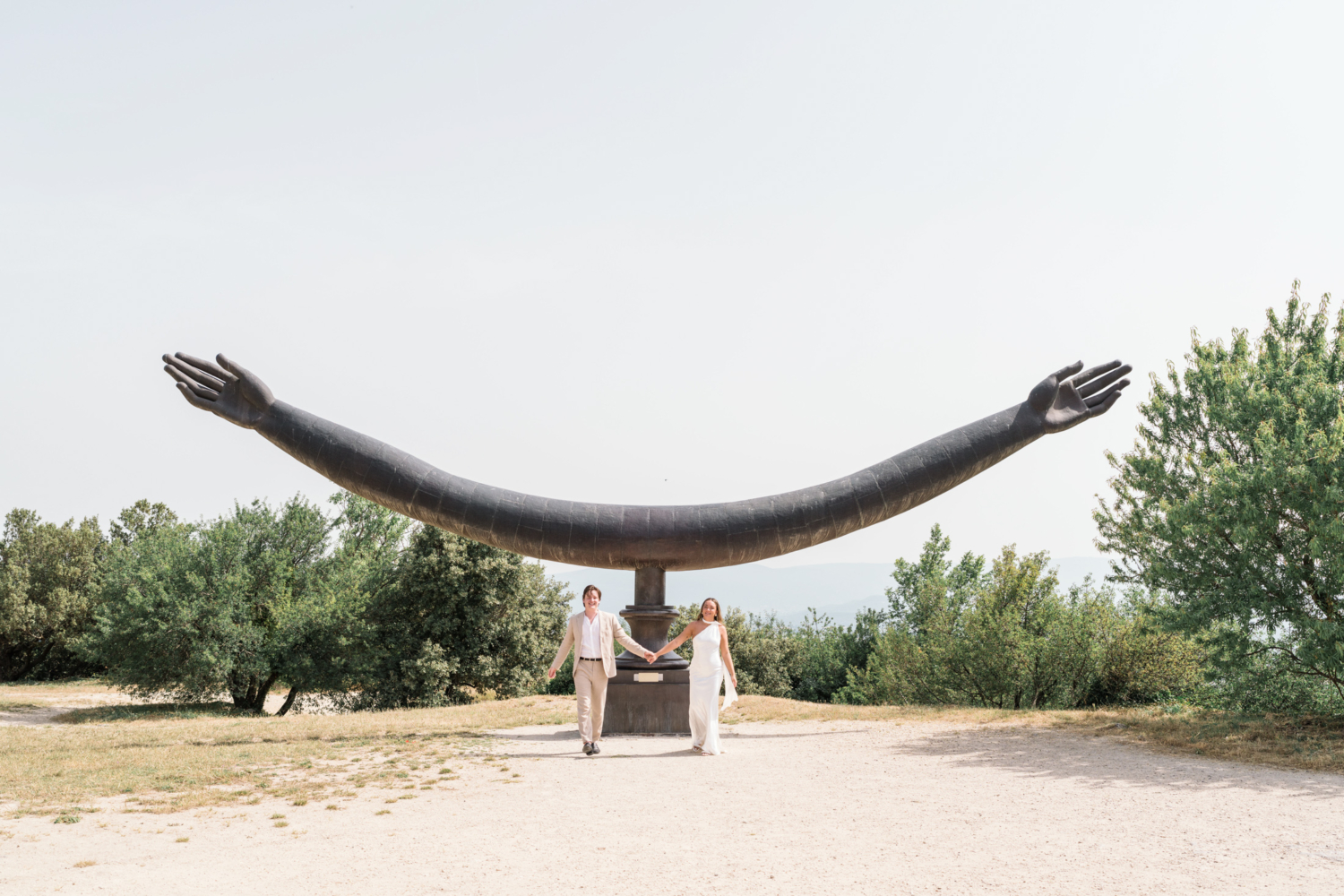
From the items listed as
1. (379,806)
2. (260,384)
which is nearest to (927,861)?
(379,806)

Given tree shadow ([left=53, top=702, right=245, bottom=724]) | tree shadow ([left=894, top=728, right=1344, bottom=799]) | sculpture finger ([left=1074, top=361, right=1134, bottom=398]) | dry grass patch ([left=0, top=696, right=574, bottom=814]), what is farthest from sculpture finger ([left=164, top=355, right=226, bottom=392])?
sculpture finger ([left=1074, top=361, right=1134, bottom=398])

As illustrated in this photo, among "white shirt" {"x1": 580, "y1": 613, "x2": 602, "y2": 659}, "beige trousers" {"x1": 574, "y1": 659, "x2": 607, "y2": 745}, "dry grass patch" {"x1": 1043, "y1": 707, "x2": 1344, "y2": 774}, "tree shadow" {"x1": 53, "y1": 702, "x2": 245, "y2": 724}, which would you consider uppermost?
"white shirt" {"x1": 580, "y1": 613, "x2": 602, "y2": 659}

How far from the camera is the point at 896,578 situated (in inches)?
1576

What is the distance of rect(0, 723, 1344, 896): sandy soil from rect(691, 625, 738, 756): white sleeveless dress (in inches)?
40.3

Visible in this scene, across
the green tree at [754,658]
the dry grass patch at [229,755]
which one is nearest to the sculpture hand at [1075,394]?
the dry grass patch at [229,755]

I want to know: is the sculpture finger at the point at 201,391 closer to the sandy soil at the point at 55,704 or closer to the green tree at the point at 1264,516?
the sandy soil at the point at 55,704

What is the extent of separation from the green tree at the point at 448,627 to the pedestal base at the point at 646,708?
11.9 meters

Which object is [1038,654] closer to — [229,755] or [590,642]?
[590,642]

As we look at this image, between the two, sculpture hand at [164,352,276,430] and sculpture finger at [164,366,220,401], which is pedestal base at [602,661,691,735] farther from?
sculpture finger at [164,366,220,401]

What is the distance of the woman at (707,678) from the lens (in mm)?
10320

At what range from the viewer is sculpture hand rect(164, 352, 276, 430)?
478 inches

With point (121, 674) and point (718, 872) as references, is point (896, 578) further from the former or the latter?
point (718, 872)

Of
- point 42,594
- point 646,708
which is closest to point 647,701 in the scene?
point 646,708

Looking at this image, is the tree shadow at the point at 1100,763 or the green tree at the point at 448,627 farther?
the green tree at the point at 448,627
